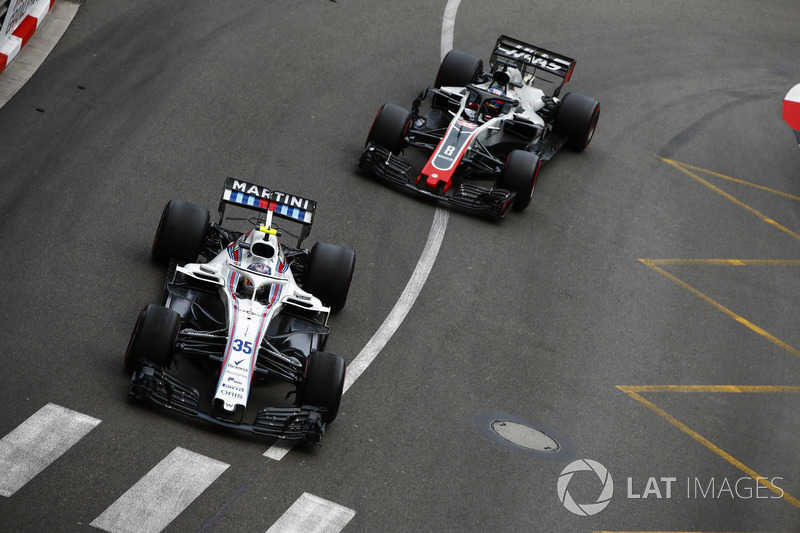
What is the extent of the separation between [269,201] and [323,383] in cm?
268

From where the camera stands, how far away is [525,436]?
34.8ft

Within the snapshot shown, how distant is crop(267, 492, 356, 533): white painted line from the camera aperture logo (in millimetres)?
2168

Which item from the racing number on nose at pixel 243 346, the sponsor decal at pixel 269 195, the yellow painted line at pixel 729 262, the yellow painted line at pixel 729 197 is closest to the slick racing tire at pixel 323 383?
the racing number on nose at pixel 243 346

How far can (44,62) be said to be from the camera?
621 inches

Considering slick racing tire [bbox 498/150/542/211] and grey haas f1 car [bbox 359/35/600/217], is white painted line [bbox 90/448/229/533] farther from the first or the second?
slick racing tire [bbox 498/150/542/211]

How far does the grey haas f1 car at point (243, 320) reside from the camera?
30.8 ft

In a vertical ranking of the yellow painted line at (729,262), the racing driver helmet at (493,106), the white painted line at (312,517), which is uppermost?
the racing driver helmet at (493,106)

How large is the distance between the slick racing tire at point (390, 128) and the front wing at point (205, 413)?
6.21m

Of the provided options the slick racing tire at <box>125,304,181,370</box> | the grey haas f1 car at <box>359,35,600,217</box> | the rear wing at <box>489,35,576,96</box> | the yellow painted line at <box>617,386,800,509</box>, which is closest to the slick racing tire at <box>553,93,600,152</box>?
the grey haas f1 car at <box>359,35,600,217</box>

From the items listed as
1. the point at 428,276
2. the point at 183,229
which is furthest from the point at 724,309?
the point at 183,229

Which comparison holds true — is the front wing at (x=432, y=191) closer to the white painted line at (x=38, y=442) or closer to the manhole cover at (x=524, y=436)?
the manhole cover at (x=524, y=436)

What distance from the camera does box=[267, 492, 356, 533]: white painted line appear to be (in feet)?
28.5

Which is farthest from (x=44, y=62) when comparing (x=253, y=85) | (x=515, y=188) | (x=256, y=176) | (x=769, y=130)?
(x=769, y=130)

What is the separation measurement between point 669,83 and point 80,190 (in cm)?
1201
